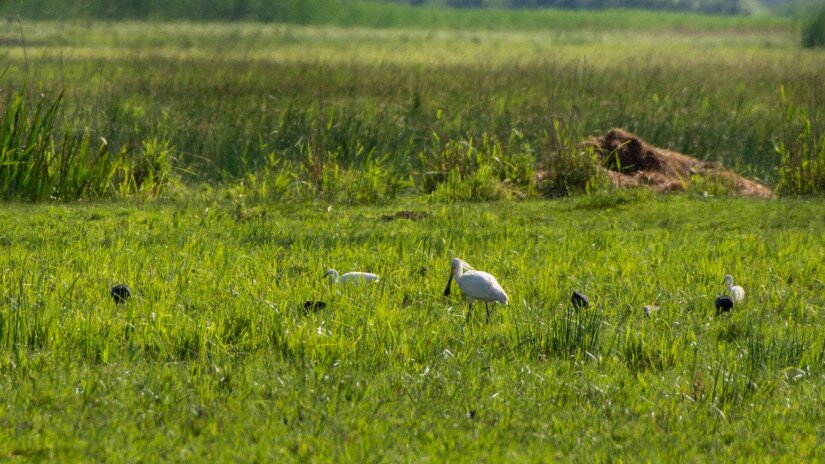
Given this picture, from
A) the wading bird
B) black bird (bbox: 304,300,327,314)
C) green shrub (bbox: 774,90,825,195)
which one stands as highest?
the wading bird

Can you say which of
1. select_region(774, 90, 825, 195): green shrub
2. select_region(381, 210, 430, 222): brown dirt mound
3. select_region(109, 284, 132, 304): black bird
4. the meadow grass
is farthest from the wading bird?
select_region(774, 90, 825, 195): green shrub

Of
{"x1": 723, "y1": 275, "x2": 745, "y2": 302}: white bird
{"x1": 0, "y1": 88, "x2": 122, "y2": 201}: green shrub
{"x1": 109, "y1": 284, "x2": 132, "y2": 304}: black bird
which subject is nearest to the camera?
{"x1": 109, "y1": 284, "x2": 132, "y2": 304}: black bird

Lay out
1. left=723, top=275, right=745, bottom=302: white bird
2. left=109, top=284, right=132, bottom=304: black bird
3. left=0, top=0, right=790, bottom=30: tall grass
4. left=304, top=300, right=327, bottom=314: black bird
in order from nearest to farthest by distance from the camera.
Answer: left=304, top=300, right=327, bottom=314: black bird, left=109, top=284, right=132, bottom=304: black bird, left=723, top=275, right=745, bottom=302: white bird, left=0, top=0, right=790, bottom=30: tall grass

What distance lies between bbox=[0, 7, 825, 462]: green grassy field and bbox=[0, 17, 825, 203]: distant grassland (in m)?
0.07

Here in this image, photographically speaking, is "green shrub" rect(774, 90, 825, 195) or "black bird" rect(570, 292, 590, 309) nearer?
"black bird" rect(570, 292, 590, 309)

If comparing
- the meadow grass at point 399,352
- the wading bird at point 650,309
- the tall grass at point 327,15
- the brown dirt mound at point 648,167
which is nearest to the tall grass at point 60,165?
the meadow grass at point 399,352

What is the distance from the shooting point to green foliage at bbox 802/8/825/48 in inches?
1394

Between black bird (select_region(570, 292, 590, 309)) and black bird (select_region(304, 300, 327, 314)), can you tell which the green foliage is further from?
black bird (select_region(304, 300, 327, 314))

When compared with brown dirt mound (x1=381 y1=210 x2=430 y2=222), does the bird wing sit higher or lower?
higher

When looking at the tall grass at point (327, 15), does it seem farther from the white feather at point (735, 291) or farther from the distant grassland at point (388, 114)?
the white feather at point (735, 291)

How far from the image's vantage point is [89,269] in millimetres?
7105

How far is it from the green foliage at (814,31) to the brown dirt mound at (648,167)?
77.0 feet

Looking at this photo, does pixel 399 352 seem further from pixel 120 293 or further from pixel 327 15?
pixel 327 15

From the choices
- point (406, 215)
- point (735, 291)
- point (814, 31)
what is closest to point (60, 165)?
point (406, 215)
